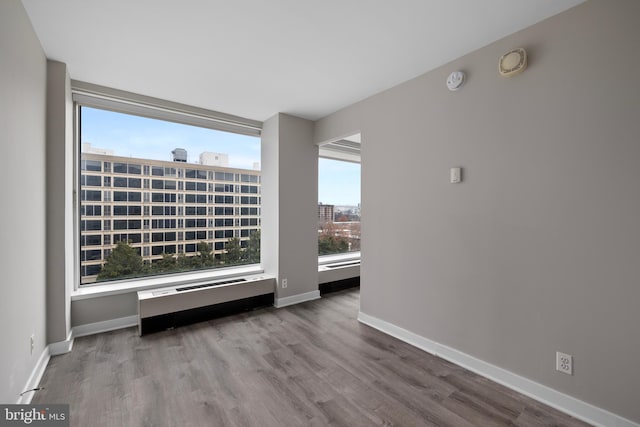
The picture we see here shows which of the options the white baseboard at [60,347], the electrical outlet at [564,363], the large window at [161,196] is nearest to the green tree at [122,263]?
the large window at [161,196]

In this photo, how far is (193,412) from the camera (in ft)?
5.86

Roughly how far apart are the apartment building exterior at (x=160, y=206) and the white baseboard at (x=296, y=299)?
1.02m

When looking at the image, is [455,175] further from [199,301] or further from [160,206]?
[160,206]

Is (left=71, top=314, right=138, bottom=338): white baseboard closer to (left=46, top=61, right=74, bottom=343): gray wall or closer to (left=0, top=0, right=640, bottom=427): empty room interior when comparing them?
(left=0, top=0, right=640, bottom=427): empty room interior

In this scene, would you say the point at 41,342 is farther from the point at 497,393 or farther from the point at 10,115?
the point at 497,393

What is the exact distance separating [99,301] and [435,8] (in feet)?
13.0

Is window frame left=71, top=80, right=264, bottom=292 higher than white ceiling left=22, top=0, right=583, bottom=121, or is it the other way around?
white ceiling left=22, top=0, right=583, bottom=121

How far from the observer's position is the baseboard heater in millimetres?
2930

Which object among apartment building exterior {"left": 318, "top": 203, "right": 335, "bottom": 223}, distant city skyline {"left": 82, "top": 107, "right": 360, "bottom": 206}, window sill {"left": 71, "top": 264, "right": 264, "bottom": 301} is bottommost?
window sill {"left": 71, "top": 264, "right": 264, "bottom": 301}

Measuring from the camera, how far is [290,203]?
Result: 3814 millimetres

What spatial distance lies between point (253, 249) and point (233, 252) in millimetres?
304

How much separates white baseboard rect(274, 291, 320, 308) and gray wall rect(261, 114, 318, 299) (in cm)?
4

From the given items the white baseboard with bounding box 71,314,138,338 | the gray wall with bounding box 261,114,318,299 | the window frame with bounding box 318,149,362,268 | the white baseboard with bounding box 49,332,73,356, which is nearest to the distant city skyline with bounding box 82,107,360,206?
the window frame with bounding box 318,149,362,268

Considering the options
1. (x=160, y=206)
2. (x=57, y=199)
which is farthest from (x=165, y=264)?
(x=57, y=199)
